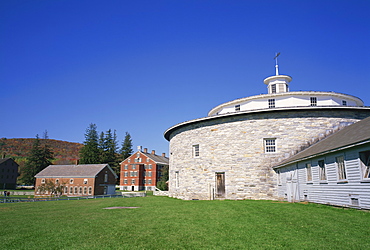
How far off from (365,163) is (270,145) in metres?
10.5

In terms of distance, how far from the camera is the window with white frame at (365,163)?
11711 millimetres

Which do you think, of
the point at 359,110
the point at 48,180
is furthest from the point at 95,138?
the point at 359,110

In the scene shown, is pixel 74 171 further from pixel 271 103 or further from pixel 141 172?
pixel 271 103

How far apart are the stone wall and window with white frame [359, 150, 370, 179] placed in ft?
31.0

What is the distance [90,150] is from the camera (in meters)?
79.9

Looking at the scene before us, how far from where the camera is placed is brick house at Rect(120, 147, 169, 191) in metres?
70.8

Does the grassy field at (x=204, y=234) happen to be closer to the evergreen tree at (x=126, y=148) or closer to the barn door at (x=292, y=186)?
the barn door at (x=292, y=186)

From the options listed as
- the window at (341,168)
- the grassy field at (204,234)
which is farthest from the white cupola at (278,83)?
the grassy field at (204,234)

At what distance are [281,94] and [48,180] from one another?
49.6 meters

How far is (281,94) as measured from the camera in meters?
26.0

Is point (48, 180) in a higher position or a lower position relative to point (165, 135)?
lower

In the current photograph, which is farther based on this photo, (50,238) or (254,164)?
(254,164)

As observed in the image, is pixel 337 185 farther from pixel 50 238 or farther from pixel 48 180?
pixel 48 180

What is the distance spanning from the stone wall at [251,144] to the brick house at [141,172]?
45.4 meters
